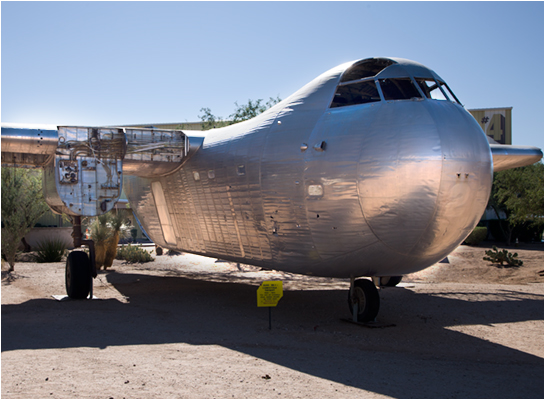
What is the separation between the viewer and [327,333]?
837 centimetres

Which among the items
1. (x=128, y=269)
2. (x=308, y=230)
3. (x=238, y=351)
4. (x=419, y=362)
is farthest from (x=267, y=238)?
(x=128, y=269)

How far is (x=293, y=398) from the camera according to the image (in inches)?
197

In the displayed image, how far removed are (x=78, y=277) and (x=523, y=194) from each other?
77.0 feet

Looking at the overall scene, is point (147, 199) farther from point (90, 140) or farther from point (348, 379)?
point (348, 379)

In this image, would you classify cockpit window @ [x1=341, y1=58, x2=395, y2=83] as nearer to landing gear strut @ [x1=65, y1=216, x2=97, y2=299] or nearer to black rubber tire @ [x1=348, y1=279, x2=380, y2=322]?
black rubber tire @ [x1=348, y1=279, x2=380, y2=322]

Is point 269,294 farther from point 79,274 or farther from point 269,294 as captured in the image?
point 79,274

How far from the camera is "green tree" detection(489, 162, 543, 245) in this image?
21422 mm

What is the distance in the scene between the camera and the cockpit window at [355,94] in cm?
827

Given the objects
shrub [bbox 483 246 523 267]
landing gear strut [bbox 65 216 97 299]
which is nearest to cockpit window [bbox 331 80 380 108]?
landing gear strut [bbox 65 216 97 299]

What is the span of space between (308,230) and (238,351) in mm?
2528

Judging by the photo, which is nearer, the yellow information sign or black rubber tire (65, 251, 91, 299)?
the yellow information sign

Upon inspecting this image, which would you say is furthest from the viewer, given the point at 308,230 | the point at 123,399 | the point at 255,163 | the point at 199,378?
the point at 255,163

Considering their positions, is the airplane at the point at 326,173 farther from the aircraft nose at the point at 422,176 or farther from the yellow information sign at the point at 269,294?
the yellow information sign at the point at 269,294

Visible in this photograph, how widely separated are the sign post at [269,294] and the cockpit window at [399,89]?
377 centimetres
